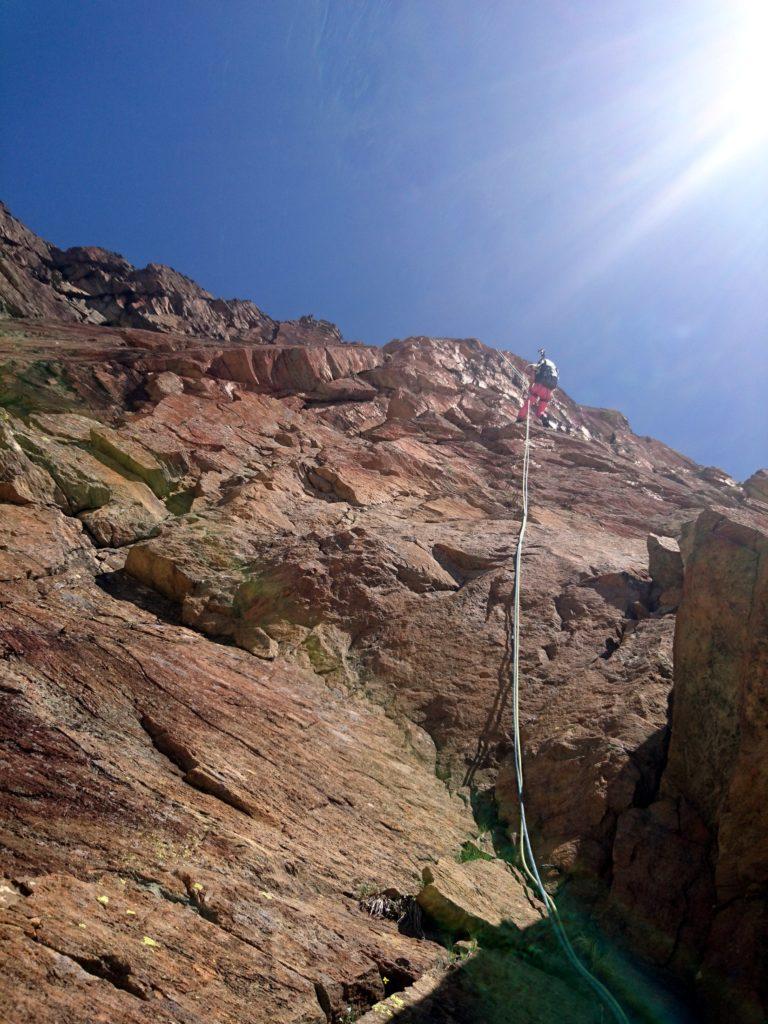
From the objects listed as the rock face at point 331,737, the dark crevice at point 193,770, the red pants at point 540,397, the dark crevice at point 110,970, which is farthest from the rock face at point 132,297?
the dark crevice at point 110,970

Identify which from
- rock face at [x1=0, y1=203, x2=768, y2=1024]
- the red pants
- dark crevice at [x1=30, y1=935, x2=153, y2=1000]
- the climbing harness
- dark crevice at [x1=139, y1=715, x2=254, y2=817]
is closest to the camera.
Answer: dark crevice at [x1=30, y1=935, x2=153, y2=1000]

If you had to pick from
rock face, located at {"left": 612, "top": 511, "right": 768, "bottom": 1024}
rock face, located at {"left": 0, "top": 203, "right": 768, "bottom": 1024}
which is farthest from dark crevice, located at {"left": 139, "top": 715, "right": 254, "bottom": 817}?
rock face, located at {"left": 612, "top": 511, "right": 768, "bottom": 1024}

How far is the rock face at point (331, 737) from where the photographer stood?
14.3ft

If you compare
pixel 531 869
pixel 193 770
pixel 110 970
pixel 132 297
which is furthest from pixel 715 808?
pixel 132 297

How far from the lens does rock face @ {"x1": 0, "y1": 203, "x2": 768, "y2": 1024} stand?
4344 mm

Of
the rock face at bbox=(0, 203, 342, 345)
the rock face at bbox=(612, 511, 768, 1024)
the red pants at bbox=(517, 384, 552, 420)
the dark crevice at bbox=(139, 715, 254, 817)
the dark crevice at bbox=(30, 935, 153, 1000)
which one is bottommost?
the dark crevice at bbox=(30, 935, 153, 1000)

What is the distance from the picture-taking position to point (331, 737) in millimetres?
7848

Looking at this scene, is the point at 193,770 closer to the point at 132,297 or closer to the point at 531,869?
the point at 531,869

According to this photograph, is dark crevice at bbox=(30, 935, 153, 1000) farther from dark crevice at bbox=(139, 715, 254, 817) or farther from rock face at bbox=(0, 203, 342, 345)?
rock face at bbox=(0, 203, 342, 345)

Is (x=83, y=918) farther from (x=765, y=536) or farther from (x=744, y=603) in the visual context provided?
(x=765, y=536)

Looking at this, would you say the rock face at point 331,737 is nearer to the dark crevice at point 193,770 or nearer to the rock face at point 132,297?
the dark crevice at point 193,770

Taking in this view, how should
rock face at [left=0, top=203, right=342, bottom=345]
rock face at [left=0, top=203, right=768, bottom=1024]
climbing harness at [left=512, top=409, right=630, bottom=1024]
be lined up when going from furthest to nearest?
rock face at [left=0, top=203, right=342, bottom=345] → climbing harness at [left=512, top=409, right=630, bottom=1024] → rock face at [left=0, top=203, right=768, bottom=1024]

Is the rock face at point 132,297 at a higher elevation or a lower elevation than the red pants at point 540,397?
higher

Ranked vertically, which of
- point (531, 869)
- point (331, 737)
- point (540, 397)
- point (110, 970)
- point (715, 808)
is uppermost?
point (540, 397)
